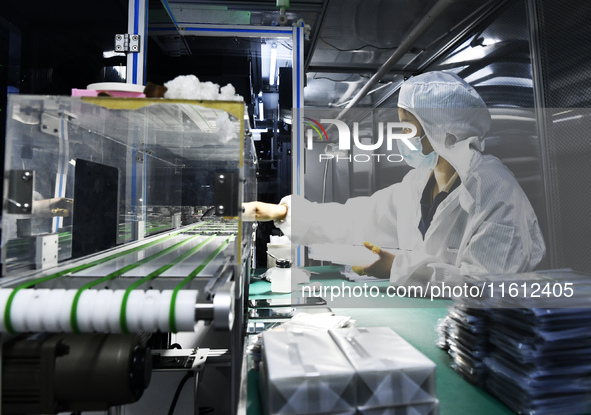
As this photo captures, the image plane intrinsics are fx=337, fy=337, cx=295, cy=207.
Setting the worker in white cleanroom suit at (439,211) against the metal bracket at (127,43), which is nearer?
the metal bracket at (127,43)

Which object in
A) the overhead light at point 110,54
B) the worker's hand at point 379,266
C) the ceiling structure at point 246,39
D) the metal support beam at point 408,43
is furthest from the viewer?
the worker's hand at point 379,266

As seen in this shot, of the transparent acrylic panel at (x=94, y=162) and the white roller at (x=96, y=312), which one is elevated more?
the transparent acrylic panel at (x=94, y=162)

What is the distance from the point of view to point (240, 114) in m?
0.83

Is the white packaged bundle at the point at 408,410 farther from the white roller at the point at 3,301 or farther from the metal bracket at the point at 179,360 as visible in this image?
the white roller at the point at 3,301

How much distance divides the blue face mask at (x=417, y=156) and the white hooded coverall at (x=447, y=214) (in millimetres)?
47

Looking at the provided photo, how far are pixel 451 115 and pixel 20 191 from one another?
2.50 m

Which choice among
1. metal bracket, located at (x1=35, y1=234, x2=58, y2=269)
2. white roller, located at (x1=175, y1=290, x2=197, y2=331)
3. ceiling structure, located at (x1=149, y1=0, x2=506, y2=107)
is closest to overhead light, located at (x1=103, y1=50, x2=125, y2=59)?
ceiling structure, located at (x1=149, y1=0, x2=506, y2=107)

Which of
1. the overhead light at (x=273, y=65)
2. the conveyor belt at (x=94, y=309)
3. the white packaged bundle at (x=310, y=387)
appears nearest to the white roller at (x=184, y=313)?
the conveyor belt at (x=94, y=309)

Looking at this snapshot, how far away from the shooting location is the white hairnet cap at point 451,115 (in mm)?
2424

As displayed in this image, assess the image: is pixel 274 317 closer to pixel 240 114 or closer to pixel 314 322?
pixel 314 322

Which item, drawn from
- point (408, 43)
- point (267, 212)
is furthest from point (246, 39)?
point (267, 212)

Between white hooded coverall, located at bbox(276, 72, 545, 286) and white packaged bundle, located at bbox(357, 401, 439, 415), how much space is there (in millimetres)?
1521

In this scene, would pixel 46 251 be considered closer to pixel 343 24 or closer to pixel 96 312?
pixel 96 312

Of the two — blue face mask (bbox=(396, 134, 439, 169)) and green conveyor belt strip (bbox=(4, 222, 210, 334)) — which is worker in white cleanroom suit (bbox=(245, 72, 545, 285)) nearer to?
blue face mask (bbox=(396, 134, 439, 169))
